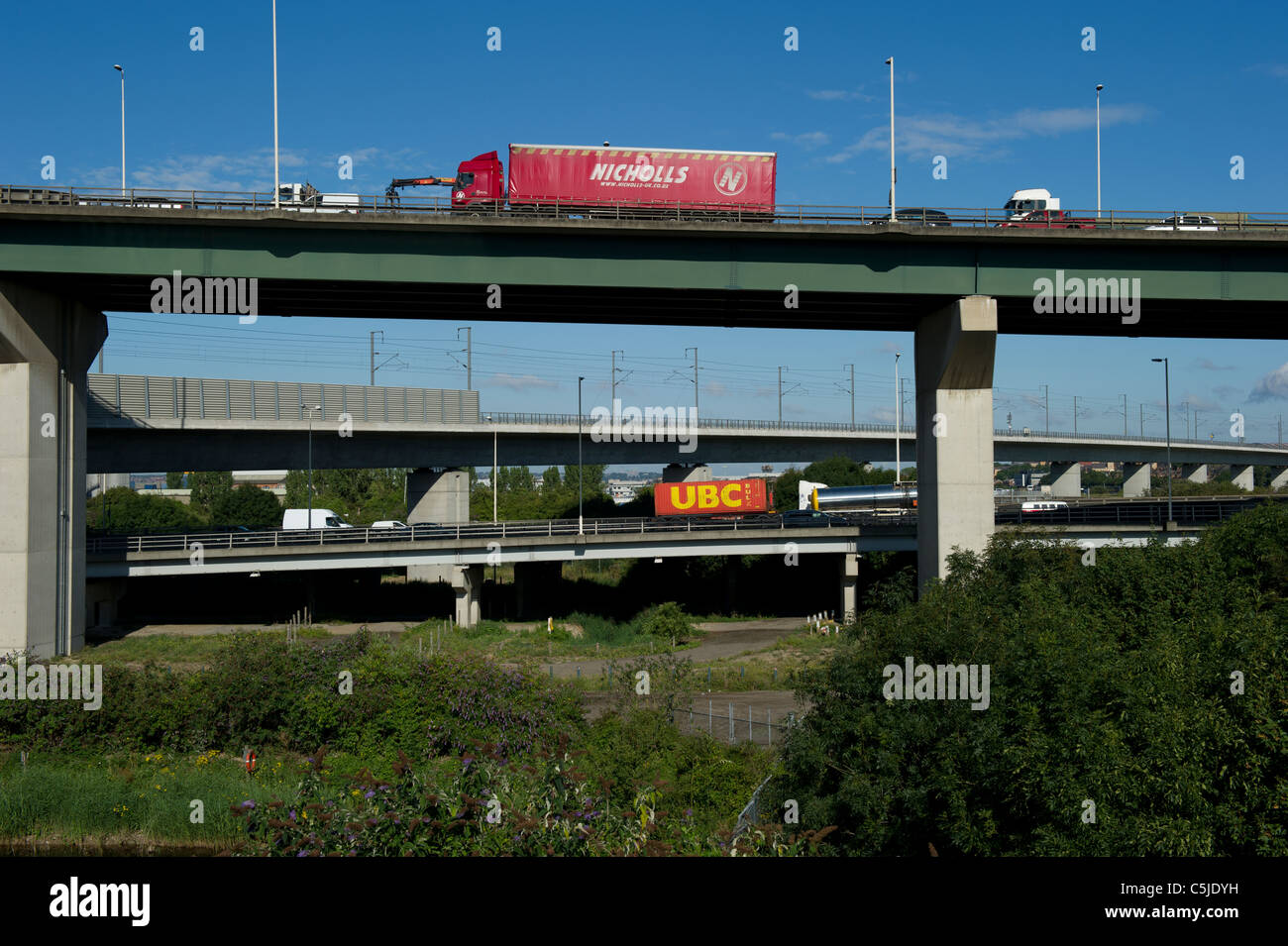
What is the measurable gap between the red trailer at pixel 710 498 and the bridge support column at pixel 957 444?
57.7 ft

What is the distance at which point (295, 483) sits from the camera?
102 m

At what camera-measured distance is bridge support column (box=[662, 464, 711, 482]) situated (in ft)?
243

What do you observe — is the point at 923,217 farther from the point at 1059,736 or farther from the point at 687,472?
the point at 687,472

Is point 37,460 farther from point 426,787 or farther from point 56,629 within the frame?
point 426,787

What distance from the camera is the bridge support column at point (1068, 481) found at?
113 m

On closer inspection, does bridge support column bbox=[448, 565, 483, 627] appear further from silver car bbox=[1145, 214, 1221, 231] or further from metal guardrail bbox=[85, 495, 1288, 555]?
silver car bbox=[1145, 214, 1221, 231]

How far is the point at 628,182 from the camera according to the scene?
111 ft

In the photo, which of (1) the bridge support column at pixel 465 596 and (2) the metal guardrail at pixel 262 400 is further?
(2) the metal guardrail at pixel 262 400

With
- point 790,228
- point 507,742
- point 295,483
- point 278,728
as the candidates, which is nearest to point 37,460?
point 278,728

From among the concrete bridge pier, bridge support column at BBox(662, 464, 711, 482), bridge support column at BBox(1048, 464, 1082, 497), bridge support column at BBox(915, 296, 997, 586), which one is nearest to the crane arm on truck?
bridge support column at BBox(915, 296, 997, 586)

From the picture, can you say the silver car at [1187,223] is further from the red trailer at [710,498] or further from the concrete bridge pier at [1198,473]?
the concrete bridge pier at [1198,473]

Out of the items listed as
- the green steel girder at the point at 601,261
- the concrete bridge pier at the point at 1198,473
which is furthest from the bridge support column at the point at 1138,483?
the green steel girder at the point at 601,261

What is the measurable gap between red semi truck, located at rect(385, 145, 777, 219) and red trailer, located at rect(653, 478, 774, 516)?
2160cm
